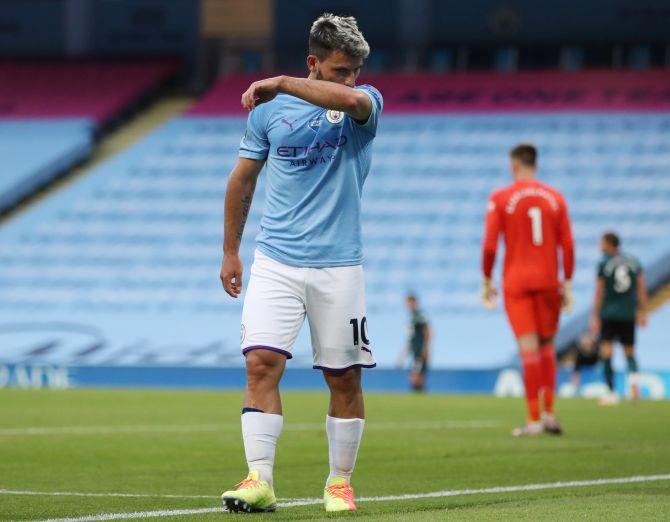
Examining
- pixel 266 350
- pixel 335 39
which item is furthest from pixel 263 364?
pixel 335 39

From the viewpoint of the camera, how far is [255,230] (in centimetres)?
3062

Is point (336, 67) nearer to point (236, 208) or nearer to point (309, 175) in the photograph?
point (309, 175)

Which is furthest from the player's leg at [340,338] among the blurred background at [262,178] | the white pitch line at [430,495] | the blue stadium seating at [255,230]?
the blue stadium seating at [255,230]

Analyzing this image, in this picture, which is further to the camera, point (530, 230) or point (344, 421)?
point (530, 230)

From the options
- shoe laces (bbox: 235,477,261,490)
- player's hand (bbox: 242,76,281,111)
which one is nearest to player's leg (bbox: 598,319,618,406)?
shoe laces (bbox: 235,477,261,490)

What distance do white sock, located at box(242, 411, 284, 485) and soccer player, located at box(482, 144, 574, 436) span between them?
18.2 feet

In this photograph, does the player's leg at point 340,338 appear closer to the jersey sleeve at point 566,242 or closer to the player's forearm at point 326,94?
the player's forearm at point 326,94

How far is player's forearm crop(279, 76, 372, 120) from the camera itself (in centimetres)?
554

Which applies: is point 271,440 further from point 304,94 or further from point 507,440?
point 507,440

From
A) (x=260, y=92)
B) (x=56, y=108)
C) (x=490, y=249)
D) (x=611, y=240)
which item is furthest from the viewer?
(x=56, y=108)

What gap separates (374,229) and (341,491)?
23.6m

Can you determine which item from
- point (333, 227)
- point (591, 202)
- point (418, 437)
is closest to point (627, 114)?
point (591, 202)

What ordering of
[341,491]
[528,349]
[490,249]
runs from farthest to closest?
[490,249] < [528,349] < [341,491]

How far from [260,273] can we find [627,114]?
84.7 feet
